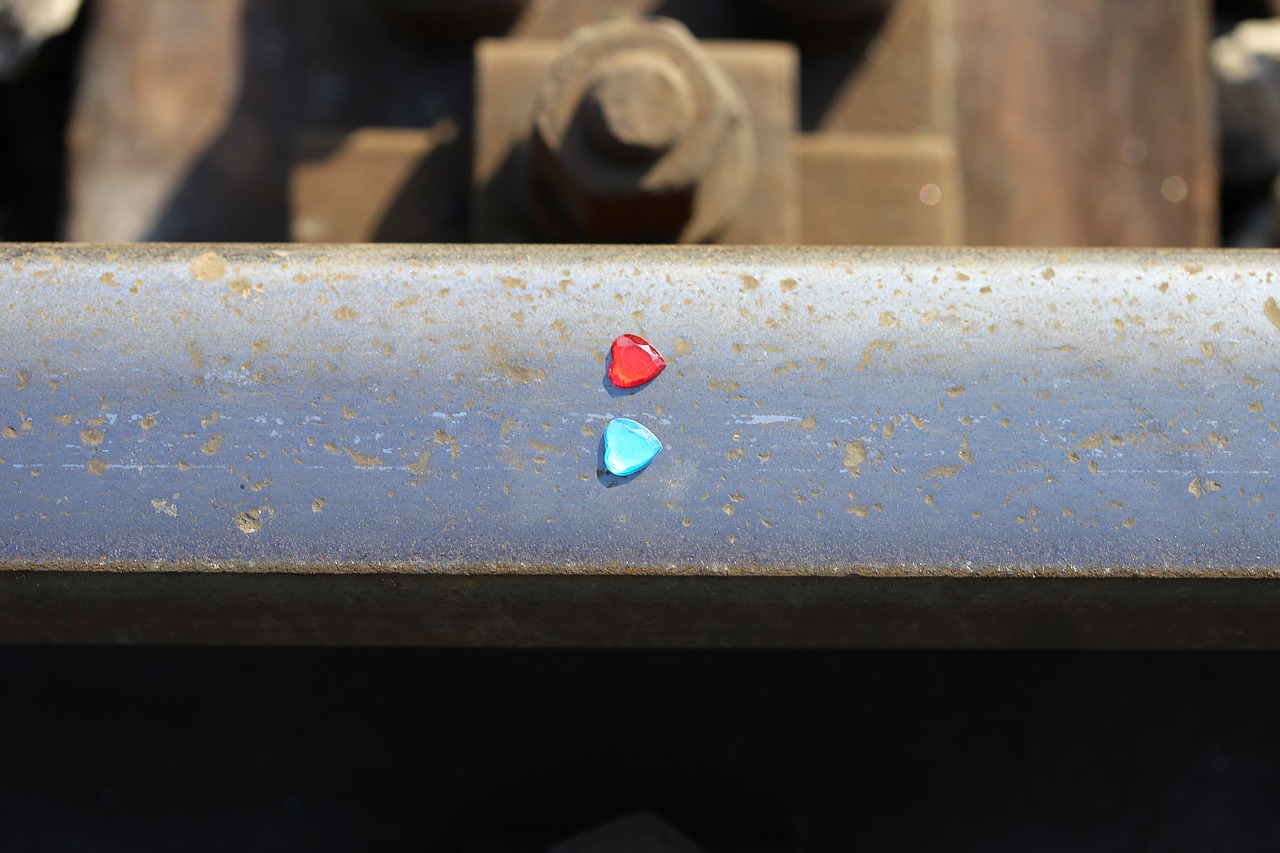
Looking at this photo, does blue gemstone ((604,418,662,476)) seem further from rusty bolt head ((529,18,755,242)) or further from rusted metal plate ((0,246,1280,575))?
rusty bolt head ((529,18,755,242))

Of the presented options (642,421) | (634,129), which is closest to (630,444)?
(642,421)

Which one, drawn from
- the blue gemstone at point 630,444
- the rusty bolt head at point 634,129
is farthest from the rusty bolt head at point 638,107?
the blue gemstone at point 630,444

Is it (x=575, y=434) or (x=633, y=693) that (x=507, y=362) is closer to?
(x=575, y=434)

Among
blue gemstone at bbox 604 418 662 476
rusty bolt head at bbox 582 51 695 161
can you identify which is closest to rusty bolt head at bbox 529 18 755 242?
rusty bolt head at bbox 582 51 695 161

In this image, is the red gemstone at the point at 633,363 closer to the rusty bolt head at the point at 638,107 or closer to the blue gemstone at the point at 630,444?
the blue gemstone at the point at 630,444

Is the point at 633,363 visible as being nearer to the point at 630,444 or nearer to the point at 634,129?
the point at 630,444

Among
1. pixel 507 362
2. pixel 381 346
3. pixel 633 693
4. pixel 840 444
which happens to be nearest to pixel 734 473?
pixel 840 444
